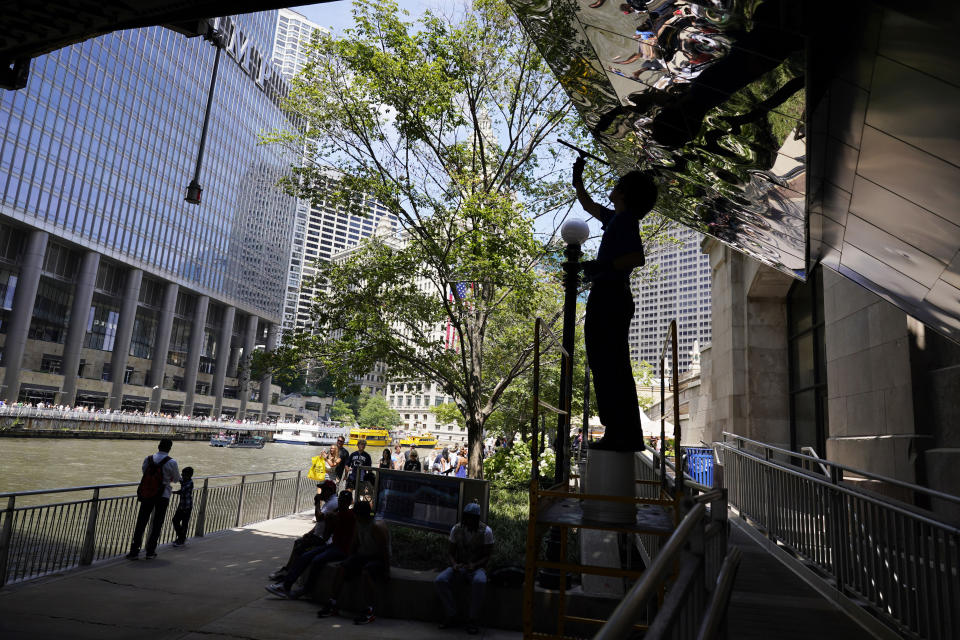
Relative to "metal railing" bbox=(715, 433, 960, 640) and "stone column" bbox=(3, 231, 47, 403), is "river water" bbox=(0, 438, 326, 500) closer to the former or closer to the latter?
"metal railing" bbox=(715, 433, 960, 640)

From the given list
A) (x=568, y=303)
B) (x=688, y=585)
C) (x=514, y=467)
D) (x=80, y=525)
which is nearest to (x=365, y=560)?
(x=568, y=303)

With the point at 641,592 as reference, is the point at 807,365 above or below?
above

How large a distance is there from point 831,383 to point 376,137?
11.0 metres

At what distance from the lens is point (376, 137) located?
13805 millimetres

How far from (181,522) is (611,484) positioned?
10.6m

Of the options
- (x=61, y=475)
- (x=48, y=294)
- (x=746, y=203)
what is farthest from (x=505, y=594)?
(x=48, y=294)

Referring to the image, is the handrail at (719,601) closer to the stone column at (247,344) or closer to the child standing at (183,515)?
the child standing at (183,515)

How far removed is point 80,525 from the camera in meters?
9.36

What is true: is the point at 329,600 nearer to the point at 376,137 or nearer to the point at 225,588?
the point at 225,588

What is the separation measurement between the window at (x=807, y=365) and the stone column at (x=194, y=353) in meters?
80.7

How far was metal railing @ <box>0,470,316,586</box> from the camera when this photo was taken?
809cm

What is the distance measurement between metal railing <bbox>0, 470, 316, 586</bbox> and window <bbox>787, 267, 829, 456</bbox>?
44.7 ft

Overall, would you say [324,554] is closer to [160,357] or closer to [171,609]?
[171,609]

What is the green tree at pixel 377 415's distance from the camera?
119m
